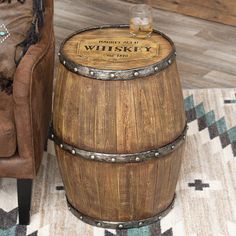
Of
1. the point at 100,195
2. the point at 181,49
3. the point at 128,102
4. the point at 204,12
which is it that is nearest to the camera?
the point at 128,102

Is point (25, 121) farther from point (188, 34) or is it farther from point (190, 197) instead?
point (188, 34)

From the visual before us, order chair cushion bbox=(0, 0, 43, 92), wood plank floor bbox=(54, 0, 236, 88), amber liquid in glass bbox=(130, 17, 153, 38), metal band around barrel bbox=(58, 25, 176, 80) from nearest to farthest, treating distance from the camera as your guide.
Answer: metal band around barrel bbox=(58, 25, 176, 80), amber liquid in glass bbox=(130, 17, 153, 38), chair cushion bbox=(0, 0, 43, 92), wood plank floor bbox=(54, 0, 236, 88)

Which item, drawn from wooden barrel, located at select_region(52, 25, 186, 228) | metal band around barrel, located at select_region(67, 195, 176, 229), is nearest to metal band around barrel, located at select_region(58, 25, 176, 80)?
wooden barrel, located at select_region(52, 25, 186, 228)

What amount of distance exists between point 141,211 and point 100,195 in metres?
0.16

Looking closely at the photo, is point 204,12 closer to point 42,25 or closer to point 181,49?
point 181,49

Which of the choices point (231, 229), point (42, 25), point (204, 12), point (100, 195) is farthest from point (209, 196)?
point (204, 12)

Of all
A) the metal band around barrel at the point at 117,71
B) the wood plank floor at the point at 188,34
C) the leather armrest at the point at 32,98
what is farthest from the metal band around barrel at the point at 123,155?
the wood plank floor at the point at 188,34

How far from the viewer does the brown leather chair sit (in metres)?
2.00

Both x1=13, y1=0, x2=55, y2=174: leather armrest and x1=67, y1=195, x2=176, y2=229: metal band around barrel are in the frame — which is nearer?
x1=13, y1=0, x2=55, y2=174: leather armrest

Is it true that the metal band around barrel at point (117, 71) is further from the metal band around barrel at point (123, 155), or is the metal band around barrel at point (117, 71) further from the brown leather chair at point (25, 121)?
the metal band around barrel at point (123, 155)

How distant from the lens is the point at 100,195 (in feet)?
7.02

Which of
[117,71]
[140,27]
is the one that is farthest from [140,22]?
[117,71]

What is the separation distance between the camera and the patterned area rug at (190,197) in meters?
2.23

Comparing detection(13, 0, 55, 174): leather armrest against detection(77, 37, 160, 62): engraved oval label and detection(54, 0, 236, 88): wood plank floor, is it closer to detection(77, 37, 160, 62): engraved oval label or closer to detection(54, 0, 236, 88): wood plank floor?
detection(77, 37, 160, 62): engraved oval label
